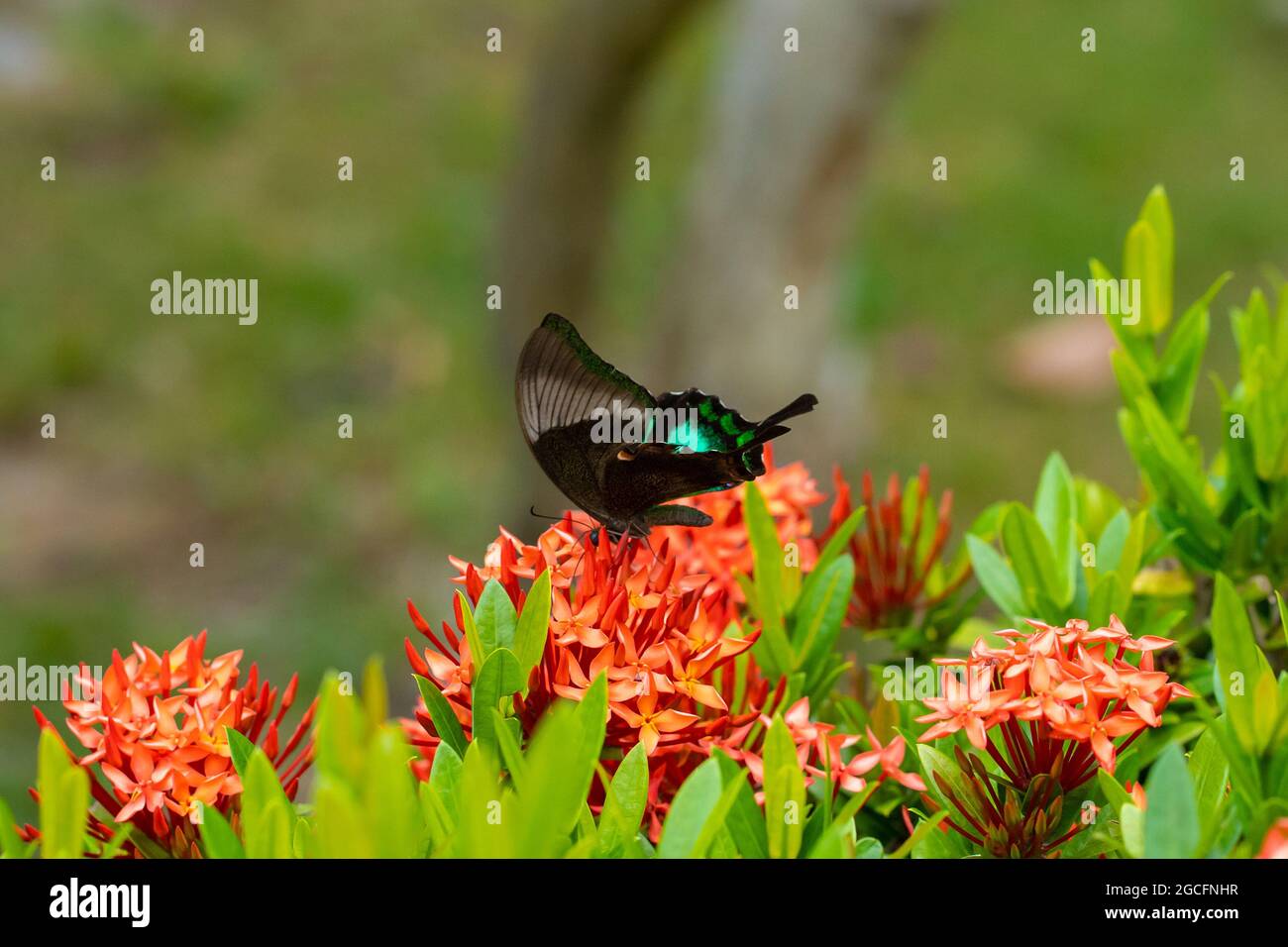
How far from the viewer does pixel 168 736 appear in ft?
3.75

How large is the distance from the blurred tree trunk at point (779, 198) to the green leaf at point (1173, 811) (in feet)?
9.62

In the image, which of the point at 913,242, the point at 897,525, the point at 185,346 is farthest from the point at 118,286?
Result: the point at 897,525

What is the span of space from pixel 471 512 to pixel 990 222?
120 inches

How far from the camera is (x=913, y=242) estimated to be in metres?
6.52

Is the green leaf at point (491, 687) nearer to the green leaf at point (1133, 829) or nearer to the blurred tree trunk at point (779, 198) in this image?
the green leaf at point (1133, 829)

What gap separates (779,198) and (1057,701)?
2955mm

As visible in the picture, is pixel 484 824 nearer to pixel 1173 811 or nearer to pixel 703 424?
pixel 1173 811

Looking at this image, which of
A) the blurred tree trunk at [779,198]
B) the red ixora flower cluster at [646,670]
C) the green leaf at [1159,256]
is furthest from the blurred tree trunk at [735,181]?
the red ixora flower cluster at [646,670]

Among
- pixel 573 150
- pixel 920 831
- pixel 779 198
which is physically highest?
pixel 573 150

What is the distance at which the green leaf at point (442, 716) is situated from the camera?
114cm

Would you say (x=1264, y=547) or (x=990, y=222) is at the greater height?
(x=990, y=222)

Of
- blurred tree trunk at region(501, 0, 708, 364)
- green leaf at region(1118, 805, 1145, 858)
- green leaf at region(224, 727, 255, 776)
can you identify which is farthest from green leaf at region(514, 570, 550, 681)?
blurred tree trunk at region(501, 0, 708, 364)

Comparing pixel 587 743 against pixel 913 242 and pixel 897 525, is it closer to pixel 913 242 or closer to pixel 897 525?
pixel 897 525

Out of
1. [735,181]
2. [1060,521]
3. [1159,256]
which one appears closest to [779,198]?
[735,181]
